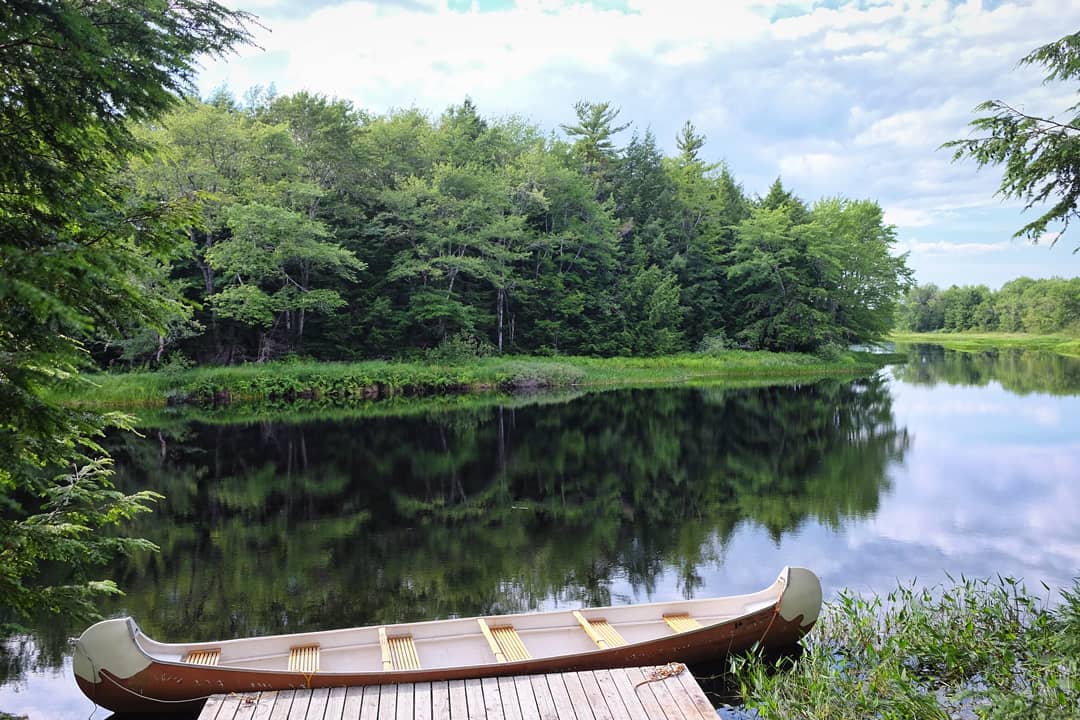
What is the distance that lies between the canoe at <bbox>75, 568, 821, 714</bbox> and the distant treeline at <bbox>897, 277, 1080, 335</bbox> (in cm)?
6325

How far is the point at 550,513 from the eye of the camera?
11.3m

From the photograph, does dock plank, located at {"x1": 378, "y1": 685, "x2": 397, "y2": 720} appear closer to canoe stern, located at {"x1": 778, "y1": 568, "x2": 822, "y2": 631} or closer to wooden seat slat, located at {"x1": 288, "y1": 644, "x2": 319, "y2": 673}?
wooden seat slat, located at {"x1": 288, "y1": 644, "x2": 319, "y2": 673}

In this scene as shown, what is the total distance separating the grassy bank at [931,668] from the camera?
14.6ft

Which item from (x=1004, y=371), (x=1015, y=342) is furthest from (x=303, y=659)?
(x=1015, y=342)

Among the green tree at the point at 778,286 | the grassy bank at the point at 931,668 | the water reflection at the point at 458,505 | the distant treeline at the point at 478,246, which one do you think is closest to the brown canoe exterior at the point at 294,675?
the grassy bank at the point at 931,668

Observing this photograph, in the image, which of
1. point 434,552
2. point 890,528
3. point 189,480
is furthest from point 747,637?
point 189,480

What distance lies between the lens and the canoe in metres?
4.86

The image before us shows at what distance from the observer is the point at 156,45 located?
12.4 feet

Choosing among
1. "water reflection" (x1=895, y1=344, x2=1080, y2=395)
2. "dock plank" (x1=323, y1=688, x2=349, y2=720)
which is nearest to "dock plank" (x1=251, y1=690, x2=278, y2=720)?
"dock plank" (x1=323, y1=688, x2=349, y2=720)

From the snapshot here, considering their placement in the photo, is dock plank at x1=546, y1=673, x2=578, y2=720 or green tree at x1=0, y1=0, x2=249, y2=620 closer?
green tree at x1=0, y1=0, x2=249, y2=620

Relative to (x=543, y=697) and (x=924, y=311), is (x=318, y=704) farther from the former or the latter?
(x=924, y=311)

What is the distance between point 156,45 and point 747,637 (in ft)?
19.6

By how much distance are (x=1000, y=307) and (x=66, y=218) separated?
96151 mm

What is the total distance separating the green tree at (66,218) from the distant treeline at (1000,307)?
2631 inches
